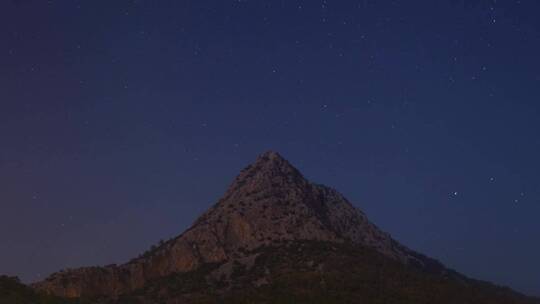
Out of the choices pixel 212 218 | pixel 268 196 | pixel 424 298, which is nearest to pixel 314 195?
pixel 268 196

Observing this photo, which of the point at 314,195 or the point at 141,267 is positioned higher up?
the point at 314,195

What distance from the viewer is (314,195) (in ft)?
584

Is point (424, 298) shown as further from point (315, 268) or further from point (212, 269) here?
point (212, 269)

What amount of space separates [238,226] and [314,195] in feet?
76.2

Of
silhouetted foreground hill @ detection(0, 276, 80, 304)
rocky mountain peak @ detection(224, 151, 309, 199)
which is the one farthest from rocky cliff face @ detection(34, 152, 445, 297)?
silhouetted foreground hill @ detection(0, 276, 80, 304)

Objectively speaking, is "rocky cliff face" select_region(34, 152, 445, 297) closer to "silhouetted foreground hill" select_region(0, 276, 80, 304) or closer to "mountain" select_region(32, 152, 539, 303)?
"mountain" select_region(32, 152, 539, 303)

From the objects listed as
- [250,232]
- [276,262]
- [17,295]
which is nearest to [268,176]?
[250,232]

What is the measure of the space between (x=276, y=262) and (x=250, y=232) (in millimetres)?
20196

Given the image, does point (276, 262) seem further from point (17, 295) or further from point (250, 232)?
point (17, 295)

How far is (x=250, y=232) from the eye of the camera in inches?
6437

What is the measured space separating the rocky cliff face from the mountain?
0.24 meters

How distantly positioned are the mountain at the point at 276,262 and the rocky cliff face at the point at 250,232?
24cm

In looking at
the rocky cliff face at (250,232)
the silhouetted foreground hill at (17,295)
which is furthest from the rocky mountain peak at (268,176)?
the silhouetted foreground hill at (17,295)

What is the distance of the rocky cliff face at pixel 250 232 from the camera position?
513ft
